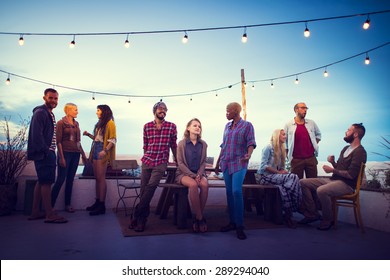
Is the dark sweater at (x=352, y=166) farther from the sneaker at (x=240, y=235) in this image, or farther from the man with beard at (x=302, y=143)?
the sneaker at (x=240, y=235)

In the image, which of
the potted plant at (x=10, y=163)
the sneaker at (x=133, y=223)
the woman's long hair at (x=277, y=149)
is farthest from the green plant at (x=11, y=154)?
the woman's long hair at (x=277, y=149)

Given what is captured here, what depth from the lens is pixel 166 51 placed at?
793cm

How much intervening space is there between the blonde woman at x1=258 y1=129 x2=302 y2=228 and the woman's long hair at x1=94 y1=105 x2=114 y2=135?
2.50 meters

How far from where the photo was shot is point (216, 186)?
3.82 m

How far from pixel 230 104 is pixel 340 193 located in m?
1.83

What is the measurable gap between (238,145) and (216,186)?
3.25ft

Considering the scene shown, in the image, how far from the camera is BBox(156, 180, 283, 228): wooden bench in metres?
3.27

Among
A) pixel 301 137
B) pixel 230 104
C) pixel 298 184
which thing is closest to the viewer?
pixel 230 104

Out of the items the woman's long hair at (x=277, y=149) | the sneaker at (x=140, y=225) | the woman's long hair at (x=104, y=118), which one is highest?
the woman's long hair at (x=104, y=118)

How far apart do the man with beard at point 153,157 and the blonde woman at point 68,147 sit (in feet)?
4.63

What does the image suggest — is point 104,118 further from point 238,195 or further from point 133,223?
point 238,195

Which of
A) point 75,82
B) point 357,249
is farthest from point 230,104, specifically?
point 75,82

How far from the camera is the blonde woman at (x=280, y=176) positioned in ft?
11.7
